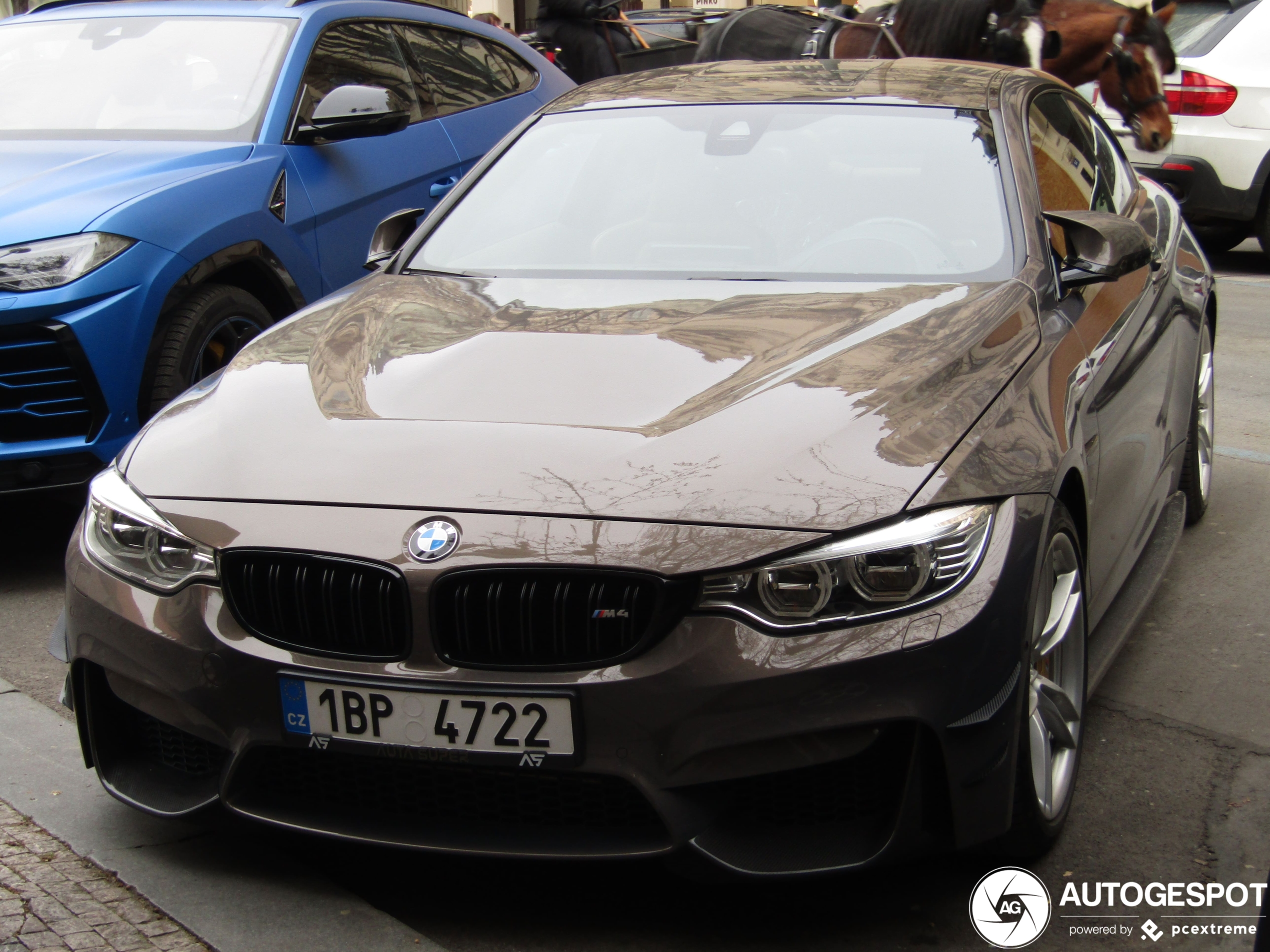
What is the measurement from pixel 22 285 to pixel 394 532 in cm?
249

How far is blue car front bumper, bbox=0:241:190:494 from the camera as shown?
15.0 feet

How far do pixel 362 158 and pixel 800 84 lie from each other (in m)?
2.31

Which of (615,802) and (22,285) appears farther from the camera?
(22,285)

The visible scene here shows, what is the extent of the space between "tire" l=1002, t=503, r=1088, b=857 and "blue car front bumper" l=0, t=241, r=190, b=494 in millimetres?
3039

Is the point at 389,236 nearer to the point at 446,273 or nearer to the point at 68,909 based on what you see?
the point at 446,273

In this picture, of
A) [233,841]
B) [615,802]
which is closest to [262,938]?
[233,841]

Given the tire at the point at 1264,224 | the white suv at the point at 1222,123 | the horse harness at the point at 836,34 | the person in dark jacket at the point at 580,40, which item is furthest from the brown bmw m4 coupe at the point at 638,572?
the person in dark jacket at the point at 580,40

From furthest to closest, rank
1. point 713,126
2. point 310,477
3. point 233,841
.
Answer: point 713,126
point 233,841
point 310,477

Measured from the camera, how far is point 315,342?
351 centimetres

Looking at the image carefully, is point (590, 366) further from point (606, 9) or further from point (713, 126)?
point (606, 9)

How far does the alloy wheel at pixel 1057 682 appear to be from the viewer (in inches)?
112

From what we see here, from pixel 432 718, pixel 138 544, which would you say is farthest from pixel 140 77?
pixel 432 718

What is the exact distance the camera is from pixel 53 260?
4605mm

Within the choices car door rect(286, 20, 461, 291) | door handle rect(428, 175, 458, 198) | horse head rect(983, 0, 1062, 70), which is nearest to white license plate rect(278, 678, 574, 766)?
car door rect(286, 20, 461, 291)
